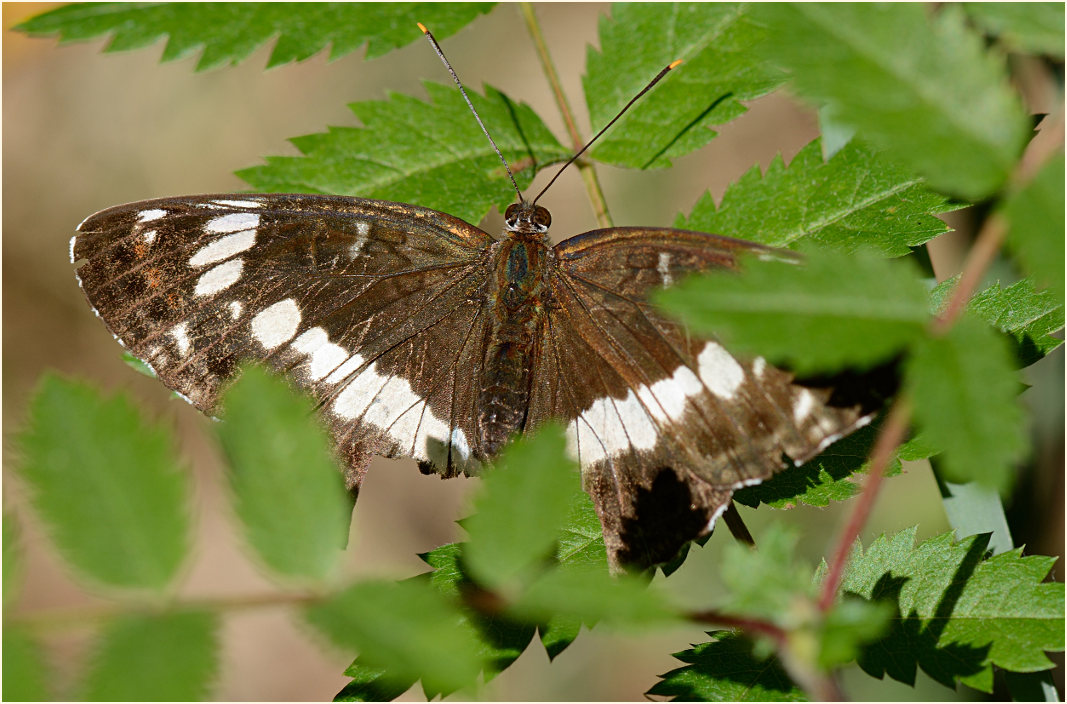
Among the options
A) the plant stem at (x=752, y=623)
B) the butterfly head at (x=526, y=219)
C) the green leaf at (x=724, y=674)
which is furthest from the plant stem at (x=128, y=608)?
the butterfly head at (x=526, y=219)

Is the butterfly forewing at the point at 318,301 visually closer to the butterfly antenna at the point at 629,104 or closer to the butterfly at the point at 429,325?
the butterfly at the point at 429,325

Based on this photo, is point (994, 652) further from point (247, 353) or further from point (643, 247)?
point (247, 353)

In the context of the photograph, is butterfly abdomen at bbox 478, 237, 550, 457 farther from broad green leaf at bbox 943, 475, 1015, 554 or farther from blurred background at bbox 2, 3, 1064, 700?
blurred background at bbox 2, 3, 1064, 700

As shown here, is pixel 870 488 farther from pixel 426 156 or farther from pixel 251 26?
pixel 251 26

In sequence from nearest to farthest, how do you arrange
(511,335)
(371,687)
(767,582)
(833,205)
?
(767,582) → (371,687) → (833,205) → (511,335)

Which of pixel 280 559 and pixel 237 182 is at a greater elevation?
pixel 237 182

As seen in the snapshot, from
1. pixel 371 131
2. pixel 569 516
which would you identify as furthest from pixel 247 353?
pixel 569 516

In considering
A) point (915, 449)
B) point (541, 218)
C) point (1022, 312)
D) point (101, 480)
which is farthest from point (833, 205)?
point (101, 480)
